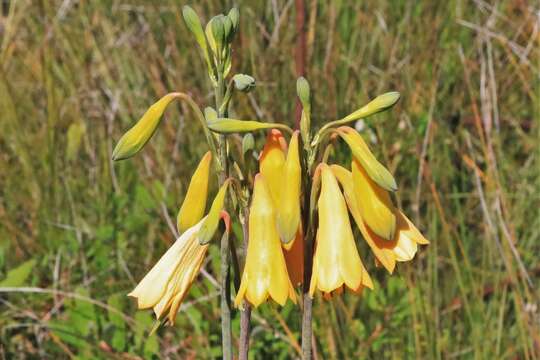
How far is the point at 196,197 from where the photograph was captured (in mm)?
1505

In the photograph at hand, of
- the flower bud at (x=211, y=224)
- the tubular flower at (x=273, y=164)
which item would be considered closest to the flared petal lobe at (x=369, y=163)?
the tubular flower at (x=273, y=164)

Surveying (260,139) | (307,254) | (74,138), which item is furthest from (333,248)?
(74,138)

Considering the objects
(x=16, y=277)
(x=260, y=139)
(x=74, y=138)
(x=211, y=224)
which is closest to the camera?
(x=211, y=224)

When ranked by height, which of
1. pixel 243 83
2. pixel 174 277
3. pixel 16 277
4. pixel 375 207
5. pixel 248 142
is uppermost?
pixel 243 83

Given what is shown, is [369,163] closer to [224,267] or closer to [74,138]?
[224,267]

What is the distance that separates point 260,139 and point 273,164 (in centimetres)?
161

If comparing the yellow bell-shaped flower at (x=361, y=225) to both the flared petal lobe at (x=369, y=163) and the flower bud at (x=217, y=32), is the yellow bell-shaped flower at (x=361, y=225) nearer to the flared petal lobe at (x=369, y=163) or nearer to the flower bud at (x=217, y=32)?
the flared petal lobe at (x=369, y=163)

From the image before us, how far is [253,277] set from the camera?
1402mm

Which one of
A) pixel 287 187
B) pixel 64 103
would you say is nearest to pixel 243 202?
pixel 287 187

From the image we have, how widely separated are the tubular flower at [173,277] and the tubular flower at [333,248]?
21 cm

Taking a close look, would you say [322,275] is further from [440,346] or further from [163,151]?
[163,151]

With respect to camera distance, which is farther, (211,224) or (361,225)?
(361,225)

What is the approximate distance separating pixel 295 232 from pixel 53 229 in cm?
187

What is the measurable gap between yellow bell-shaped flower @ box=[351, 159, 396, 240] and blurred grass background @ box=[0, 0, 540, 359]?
89cm
